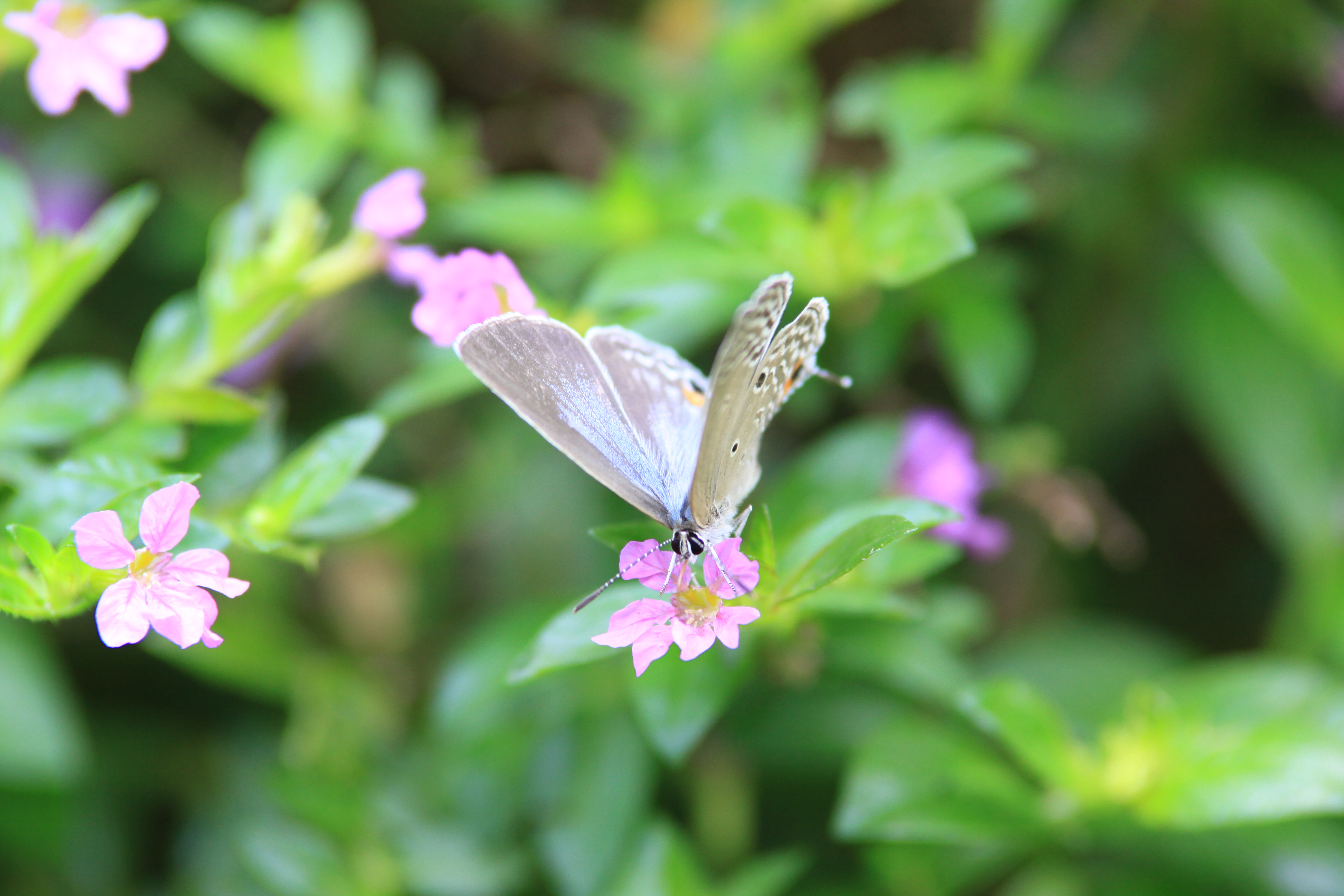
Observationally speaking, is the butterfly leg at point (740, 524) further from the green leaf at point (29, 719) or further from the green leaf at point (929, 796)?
the green leaf at point (29, 719)

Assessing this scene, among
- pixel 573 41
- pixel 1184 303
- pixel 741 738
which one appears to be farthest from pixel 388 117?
pixel 1184 303

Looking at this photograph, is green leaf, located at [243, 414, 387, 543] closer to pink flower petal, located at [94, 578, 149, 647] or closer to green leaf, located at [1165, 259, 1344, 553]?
pink flower petal, located at [94, 578, 149, 647]

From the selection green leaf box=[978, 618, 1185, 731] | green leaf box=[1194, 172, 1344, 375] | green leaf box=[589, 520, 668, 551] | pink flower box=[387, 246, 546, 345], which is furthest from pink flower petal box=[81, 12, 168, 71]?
green leaf box=[1194, 172, 1344, 375]

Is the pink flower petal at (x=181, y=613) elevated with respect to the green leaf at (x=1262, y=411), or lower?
lower

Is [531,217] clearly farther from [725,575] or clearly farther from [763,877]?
[763,877]

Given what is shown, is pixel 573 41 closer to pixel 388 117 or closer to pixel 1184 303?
pixel 388 117

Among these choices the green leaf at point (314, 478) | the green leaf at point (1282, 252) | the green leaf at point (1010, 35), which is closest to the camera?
the green leaf at point (314, 478)

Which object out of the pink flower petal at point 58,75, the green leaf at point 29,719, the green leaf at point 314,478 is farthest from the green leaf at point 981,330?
the green leaf at point 29,719

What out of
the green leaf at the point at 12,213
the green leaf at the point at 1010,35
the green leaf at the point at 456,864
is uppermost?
the green leaf at the point at 1010,35

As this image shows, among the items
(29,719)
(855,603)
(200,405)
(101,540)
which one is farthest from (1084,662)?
(29,719)
